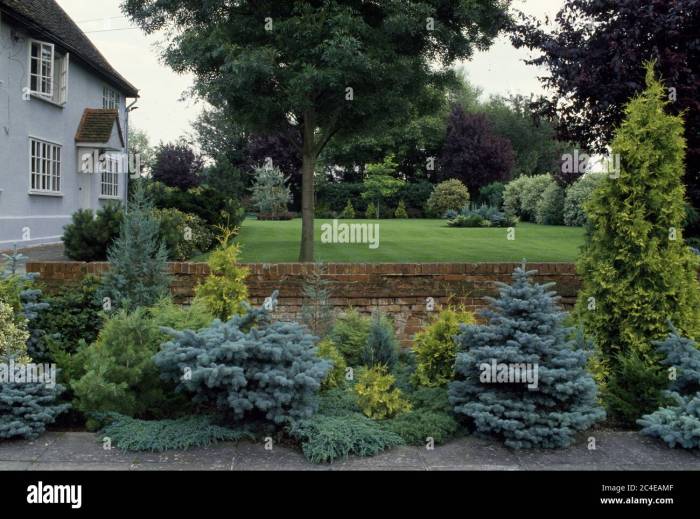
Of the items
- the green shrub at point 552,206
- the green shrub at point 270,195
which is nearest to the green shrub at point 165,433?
the green shrub at point 552,206

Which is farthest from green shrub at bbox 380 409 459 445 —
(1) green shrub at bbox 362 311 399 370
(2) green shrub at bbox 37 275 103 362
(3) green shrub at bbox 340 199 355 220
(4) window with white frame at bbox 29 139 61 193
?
(3) green shrub at bbox 340 199 355 220

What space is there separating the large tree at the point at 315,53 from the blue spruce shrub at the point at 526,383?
7.11m

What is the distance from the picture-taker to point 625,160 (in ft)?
20.1

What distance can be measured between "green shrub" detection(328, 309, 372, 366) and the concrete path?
1.92m

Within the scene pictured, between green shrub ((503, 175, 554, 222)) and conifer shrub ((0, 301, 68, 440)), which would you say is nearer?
conifer shrub ((0, 301, 68, 440))

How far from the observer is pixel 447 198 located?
35.5m

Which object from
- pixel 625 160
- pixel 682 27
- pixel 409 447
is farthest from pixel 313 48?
pixel 409 447

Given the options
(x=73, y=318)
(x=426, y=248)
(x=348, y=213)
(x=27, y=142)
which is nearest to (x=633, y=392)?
(x=73, y=318)

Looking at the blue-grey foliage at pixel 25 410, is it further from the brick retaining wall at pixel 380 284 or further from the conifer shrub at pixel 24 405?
the brick retaining wall at pixel 380 284

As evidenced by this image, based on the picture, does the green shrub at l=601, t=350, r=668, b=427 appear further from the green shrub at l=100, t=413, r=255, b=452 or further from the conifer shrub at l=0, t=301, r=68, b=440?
the conifer shrub at l=0, t=301, r=68, b=440

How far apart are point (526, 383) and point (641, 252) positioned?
6.27 feet

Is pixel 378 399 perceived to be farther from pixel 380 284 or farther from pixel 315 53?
pixel 315 53

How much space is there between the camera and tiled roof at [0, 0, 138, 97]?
53.5ft

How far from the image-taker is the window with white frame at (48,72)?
17531 millimetres
